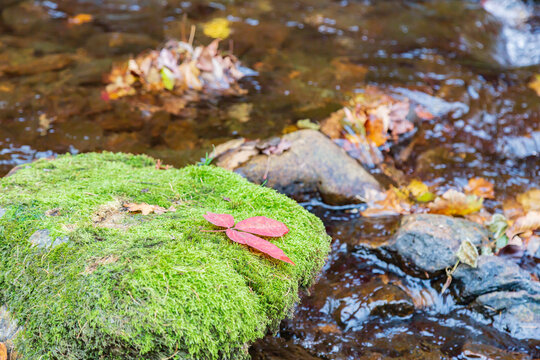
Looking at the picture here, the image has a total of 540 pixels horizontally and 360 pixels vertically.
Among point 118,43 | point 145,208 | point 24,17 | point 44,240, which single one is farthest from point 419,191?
point 24,17

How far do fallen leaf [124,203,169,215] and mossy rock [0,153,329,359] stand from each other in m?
0.05

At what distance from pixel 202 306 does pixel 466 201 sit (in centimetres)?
322

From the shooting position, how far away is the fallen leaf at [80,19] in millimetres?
7395

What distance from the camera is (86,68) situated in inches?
237

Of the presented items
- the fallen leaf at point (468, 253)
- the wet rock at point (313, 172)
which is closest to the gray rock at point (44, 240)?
the wet rock at point (313, 172)

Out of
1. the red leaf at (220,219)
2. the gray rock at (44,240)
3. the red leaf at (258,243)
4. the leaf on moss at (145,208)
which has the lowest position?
the leaf on moss at (145,208)

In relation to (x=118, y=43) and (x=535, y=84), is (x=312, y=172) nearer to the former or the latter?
(x=118, y=43)

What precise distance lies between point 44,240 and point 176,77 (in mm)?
4053

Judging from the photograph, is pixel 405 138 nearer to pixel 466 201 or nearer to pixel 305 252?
pixel 466 201

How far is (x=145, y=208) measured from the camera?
8.35 ft

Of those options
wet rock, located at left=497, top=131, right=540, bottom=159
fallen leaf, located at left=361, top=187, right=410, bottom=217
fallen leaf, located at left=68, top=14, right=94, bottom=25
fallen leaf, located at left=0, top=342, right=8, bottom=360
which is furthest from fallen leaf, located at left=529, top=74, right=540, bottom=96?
fallen leaf, located at left=68, top=14, right=94, bottom=25

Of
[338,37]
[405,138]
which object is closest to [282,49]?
[338,37]

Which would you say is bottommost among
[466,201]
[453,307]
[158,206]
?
[453,307]

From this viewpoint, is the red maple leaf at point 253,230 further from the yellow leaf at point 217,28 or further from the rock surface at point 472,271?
the yellow leaf at point 217,28
